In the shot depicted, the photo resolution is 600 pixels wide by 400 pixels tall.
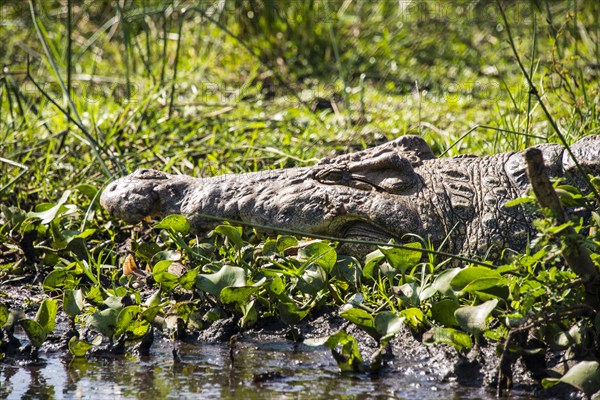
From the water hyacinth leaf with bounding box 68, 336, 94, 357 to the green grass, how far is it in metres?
0.15

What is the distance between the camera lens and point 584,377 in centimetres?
250

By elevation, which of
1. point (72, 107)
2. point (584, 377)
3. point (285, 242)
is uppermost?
point (72, 107)

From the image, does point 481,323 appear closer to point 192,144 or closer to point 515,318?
point 515,318

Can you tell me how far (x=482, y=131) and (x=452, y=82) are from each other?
2.12 metres

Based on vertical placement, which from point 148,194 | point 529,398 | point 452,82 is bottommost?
point 529,398

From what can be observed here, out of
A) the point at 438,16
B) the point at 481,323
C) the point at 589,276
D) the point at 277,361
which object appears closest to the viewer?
the point at 589,276

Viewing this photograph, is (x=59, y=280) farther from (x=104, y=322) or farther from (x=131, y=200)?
(x=104, y=322)

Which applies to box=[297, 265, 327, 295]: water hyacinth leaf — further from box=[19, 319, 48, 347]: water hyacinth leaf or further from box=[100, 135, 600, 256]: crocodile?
box=[19, 319, 48, 347]: water hyacinth leaf

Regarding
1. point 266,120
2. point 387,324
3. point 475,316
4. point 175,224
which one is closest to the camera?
point 475,316

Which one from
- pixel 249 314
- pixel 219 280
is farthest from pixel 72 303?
pixel 249 314

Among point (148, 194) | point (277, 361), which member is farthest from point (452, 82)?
point (277, 361)

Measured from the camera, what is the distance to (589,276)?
2.63 metres

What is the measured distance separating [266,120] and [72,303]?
9.19 ft

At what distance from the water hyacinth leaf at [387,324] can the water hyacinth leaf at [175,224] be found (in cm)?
108
